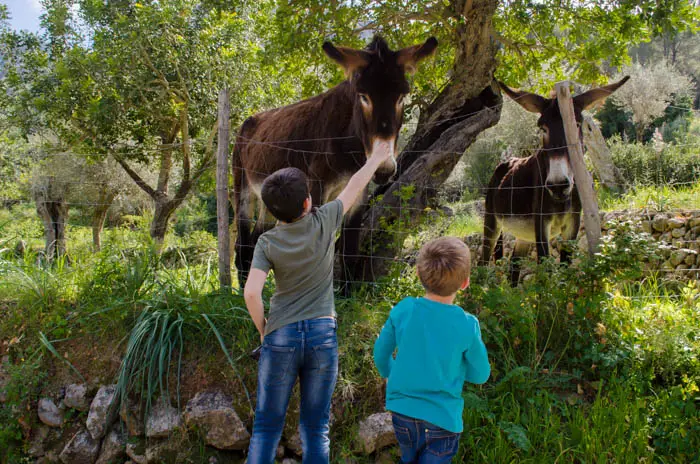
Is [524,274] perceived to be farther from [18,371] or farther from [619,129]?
[619,129]

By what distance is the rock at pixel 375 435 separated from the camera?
340cm

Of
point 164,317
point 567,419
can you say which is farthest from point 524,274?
point 164,317

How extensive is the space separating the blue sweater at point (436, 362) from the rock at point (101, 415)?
2558 mm

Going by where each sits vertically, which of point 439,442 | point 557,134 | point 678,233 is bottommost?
point 439,442

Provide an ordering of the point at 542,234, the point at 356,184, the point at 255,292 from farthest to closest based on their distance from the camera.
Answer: the point at 542,234 → the point at 356,184 → the point at 255,292

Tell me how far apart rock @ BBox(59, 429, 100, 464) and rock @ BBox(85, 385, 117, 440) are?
0.19 ft

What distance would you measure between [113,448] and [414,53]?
4173 mm

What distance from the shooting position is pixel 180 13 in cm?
838

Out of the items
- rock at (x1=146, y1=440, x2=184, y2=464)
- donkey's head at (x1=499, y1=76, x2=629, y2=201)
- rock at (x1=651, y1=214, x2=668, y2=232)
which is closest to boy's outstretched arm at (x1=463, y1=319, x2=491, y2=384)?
rock at (x1=146, y1=440, x2=184, y2=464)

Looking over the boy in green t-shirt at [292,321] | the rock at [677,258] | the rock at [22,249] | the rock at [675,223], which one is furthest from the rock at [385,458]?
the rock at [675,223]

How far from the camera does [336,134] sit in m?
5.00

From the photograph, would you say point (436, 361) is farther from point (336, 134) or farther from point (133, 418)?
point (336, 134)

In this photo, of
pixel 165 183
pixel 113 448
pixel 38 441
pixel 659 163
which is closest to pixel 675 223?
pixel 659 163

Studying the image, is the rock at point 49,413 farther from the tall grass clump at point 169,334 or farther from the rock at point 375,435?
the rock at point 375,435
